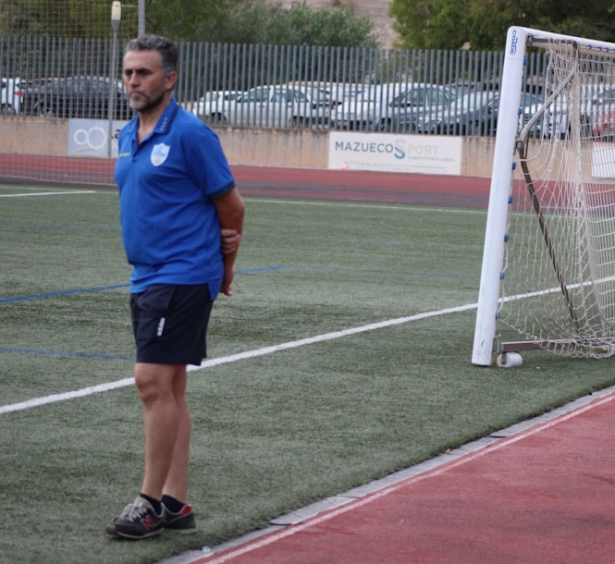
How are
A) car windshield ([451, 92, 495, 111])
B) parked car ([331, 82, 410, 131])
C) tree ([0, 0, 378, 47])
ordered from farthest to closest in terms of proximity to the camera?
tree ([0, 0, 378, 47]) → parked car ([331, 82, 410, 131]) → car windshield ([451, 92, 495, 111])

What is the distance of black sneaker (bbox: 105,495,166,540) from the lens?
179 inches

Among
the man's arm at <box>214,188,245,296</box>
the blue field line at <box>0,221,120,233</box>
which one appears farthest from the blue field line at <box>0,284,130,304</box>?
the man's arm at <box>214,188,245,296</box>

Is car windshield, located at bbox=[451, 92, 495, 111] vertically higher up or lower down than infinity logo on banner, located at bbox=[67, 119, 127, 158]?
higher up

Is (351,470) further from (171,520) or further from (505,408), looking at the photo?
(505,408)

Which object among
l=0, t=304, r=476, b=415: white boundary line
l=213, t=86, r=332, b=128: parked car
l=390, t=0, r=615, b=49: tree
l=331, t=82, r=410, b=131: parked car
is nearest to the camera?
l=0, t=304, r=476, b=415: white boundary line

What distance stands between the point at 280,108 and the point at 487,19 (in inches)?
1127

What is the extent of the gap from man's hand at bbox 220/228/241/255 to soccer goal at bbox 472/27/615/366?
3.63 meters

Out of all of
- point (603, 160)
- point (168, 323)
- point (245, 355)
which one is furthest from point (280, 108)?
point (168, 323)

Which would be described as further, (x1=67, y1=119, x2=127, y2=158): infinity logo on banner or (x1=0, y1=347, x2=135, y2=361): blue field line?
(x1=67, y1=119, x2=127, y2=158): infinity logo on banner

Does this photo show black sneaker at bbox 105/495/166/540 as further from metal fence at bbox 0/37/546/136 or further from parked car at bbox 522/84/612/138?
metal fence at bbox 0/37/546/136

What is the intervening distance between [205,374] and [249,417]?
1.12 metres

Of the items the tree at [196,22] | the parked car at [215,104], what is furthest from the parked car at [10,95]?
the parked car at [215,104]

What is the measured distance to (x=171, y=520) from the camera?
468cm

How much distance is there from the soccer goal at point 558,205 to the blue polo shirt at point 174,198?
377 centimetres
